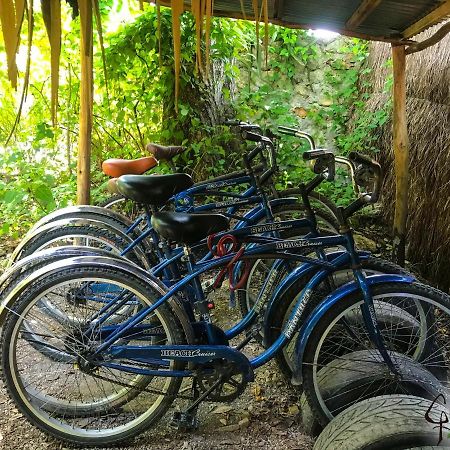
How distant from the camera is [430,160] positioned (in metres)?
4.30

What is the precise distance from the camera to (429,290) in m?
2.16

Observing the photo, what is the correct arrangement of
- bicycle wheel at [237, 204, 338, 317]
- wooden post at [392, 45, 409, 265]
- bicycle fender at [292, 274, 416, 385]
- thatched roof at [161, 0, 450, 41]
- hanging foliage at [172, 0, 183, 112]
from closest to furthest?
hanging foliage at [172, 0, 183, 112] < bicycle fender at [292, 274, 416, 385] < thatched roof at [161, 0, 450, 41] < bicycle wheel at [237, 204, 338, 317] < wooden post at [392, 45, 409, 265]

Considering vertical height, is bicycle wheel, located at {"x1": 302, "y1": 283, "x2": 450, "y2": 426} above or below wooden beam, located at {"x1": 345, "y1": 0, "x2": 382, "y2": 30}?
below

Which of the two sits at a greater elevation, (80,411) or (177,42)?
(177,42)

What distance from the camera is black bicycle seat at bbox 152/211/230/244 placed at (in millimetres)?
2076

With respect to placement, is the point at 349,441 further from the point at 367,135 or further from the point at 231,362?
the point at 367,135

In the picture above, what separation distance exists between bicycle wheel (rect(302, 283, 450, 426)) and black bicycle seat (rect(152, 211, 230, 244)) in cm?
69

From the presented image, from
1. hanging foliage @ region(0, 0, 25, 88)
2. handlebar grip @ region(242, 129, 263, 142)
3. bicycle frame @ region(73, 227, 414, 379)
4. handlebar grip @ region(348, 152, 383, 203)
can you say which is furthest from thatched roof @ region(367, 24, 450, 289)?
hanging foliage @ region(0, 0, 25, 88)

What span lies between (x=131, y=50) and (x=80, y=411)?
11.0ft

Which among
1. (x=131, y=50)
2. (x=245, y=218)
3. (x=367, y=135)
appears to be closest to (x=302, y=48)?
(x=367, y=135)

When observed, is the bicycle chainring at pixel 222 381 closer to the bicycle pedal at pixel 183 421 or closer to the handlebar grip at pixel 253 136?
the bicycle pedal at pixel 183 421

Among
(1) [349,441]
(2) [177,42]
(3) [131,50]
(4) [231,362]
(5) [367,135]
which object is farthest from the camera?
(5) [367,135]

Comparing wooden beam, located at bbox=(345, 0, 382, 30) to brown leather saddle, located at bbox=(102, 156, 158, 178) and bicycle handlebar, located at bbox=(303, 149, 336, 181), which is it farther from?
brown leather saddle, located at bbox=(102, 156, 158, 178)

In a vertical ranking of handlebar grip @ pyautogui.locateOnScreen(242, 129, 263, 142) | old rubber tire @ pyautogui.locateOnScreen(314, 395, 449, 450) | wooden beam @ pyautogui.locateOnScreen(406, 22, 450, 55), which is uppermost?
wooden beam @ pyautogui.locateOnScreen(406, 22, 450, 55)
